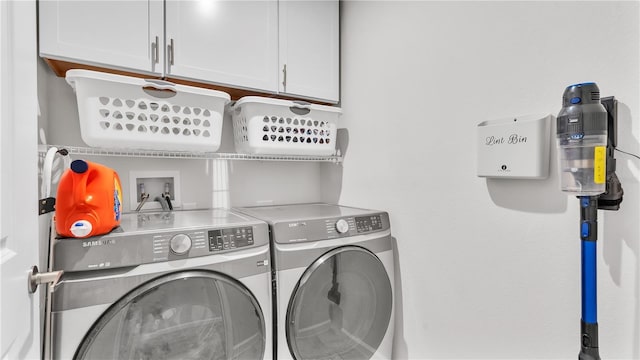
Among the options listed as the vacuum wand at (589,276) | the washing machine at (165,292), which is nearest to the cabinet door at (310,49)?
the washing machine at (165,292)

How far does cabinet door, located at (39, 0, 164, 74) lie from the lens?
1.11m

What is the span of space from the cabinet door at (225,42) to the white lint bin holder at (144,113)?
13 centimetres

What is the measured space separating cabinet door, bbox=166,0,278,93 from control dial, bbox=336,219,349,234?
30.6 inches

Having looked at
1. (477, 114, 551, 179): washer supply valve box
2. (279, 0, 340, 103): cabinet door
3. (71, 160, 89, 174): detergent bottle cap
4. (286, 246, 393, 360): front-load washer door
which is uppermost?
(279, 0, 340, 103): cabinet door

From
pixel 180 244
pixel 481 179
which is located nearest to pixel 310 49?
pixel 481 179

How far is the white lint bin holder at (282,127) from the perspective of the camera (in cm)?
148

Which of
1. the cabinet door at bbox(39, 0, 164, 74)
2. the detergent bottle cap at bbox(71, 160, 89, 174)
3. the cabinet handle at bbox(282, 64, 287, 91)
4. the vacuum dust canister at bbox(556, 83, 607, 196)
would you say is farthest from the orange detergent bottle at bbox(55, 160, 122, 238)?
the vacuum dust canister at bbox(556, 83, 607, 196)

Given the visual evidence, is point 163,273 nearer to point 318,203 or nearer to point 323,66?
point 318,203

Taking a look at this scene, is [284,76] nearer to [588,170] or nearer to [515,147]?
[515,147]

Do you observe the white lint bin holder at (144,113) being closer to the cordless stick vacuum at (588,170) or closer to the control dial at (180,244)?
the control dial at (180,244)

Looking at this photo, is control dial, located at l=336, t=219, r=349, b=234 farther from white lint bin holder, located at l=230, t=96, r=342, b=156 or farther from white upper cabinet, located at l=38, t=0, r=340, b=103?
white upper cabinet, located at l=38, t=0, r=340, b=103

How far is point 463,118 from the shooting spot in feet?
4.15

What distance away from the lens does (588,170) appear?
784mm

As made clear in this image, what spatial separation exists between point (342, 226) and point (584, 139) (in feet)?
2.89
